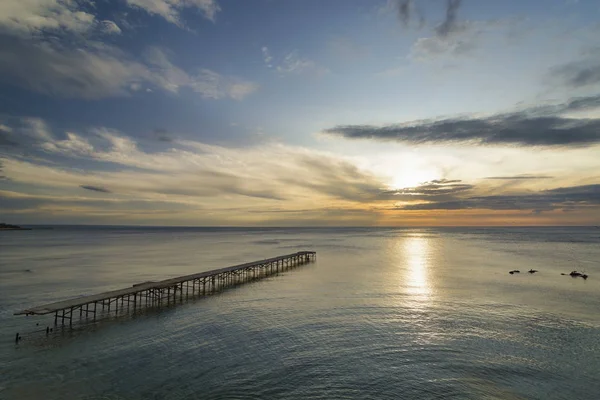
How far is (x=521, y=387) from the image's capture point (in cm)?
1766

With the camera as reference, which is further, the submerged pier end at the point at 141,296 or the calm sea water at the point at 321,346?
the submerged pier end at the point at 141,296

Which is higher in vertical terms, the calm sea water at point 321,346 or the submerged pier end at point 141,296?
the submerged pier end at point 141,296

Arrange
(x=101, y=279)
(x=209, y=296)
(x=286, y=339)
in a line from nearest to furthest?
(x=286, y=339), (x=209, y=296), (x=101, y=279)

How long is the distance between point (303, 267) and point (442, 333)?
40854 millimetres

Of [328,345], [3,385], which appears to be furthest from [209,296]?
[3,385]

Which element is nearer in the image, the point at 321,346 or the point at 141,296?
the point at 321,346

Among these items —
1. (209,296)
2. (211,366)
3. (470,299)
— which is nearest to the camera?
(211,366)

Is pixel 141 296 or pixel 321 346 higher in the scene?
pixel 141 296

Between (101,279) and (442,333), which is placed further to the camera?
(101,279)

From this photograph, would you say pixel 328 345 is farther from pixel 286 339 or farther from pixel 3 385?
pixel 3 385

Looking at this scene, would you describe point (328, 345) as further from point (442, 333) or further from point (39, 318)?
point (39, 318)

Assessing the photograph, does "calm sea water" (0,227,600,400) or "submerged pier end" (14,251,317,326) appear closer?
"calm sea water" (0,227,600,400)

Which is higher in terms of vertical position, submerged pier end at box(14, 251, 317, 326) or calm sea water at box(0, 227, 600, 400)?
submerged pier end at box(14, 251, 317, 326)

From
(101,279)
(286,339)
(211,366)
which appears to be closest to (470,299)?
(286,339)
